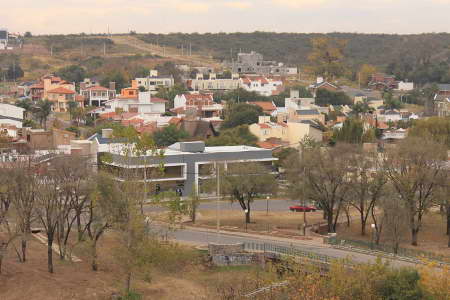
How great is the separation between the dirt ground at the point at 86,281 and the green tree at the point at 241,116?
45.1 meters

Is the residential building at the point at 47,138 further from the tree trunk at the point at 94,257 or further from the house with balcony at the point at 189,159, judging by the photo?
the tree trunk at the point at 94,257

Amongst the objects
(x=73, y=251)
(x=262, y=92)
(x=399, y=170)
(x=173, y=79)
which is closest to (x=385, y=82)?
(x=262, y=92)

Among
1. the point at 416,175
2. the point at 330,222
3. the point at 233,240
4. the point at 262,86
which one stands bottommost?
the point at 233,240

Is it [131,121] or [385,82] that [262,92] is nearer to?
[385,82]

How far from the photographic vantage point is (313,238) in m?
41.7

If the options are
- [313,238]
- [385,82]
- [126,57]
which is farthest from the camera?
[126,57]

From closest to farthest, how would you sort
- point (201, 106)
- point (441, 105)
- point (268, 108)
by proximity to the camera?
1. point (201, 106)
2. point (268, 108)
3. point (441, 105)

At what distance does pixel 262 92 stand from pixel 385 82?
83.1 feet

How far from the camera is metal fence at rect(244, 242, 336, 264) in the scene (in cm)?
3441

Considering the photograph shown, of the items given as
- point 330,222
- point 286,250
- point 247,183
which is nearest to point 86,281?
point 286,250

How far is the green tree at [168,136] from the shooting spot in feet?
234

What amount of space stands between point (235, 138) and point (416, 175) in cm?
2915

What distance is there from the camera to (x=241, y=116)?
268 ft

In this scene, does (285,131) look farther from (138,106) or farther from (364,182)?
(364,182)
